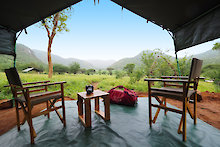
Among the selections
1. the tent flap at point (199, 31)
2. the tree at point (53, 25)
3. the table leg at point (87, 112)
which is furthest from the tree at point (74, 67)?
the tent flap at point (199, 31)

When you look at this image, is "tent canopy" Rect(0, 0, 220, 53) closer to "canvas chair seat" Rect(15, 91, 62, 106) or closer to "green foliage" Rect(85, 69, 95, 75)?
"canvas chair seat" Rect(15, 91, 62, 106)

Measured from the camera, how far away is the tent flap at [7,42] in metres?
2.17

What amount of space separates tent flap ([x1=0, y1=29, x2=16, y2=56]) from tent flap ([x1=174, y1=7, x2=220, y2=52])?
15.0ft

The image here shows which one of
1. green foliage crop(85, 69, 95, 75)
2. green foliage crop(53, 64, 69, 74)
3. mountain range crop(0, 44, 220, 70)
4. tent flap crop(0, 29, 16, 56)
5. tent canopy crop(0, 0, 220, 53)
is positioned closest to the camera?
tent canopy crop(0, 0, 220, 53)

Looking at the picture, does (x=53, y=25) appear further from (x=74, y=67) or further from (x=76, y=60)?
(x=76, y=60)

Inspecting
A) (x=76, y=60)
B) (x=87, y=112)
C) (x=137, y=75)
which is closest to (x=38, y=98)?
(x=87, y=112)

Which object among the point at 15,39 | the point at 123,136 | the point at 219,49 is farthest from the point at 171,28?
the point at 15,39

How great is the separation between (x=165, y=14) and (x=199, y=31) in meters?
0.83

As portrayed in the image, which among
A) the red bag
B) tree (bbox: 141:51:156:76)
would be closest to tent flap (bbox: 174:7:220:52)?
the red bag

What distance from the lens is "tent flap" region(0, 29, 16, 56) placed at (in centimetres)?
217

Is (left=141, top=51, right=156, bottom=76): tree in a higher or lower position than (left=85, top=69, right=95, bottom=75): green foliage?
higher

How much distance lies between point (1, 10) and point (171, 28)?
4.13 m

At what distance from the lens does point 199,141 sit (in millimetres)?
1263

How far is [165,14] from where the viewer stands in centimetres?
219
